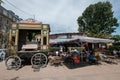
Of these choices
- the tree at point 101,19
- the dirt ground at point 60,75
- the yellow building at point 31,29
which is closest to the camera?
the dirt ground at point 60,75

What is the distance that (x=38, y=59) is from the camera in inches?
348

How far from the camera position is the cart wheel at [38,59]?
8770mm

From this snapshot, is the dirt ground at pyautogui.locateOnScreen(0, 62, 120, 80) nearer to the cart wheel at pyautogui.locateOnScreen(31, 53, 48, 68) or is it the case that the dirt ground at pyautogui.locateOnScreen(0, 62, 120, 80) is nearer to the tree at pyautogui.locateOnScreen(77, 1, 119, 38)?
the cart wheel at pyautogui.locateOnScreen(31, 53, 48, 68)

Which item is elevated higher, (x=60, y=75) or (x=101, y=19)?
(x=101, y=19)

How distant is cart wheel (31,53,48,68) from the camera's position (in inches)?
345

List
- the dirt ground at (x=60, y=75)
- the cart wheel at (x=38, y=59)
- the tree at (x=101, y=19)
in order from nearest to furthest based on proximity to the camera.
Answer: the dirt ground at (x=60, y=75) < the cart wheel at (x=38, y=59) < the tree at (x=101, y=19)

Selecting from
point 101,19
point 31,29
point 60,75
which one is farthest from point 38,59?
point 101,19

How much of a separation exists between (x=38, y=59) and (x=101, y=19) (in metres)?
29.9

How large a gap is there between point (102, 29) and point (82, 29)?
19.5ft

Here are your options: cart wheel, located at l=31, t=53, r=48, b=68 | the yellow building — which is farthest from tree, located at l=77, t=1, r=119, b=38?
cart wheel, located at l=31, t=53, r=48, b=68

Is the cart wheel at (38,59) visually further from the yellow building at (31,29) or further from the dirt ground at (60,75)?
the dirt ground at (60,75)

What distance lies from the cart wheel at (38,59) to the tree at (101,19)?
1066 inches

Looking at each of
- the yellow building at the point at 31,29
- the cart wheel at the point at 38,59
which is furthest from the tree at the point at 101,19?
the cart wheel at the point at 38,59

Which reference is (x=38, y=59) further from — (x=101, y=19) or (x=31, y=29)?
(x=101, y=19)
